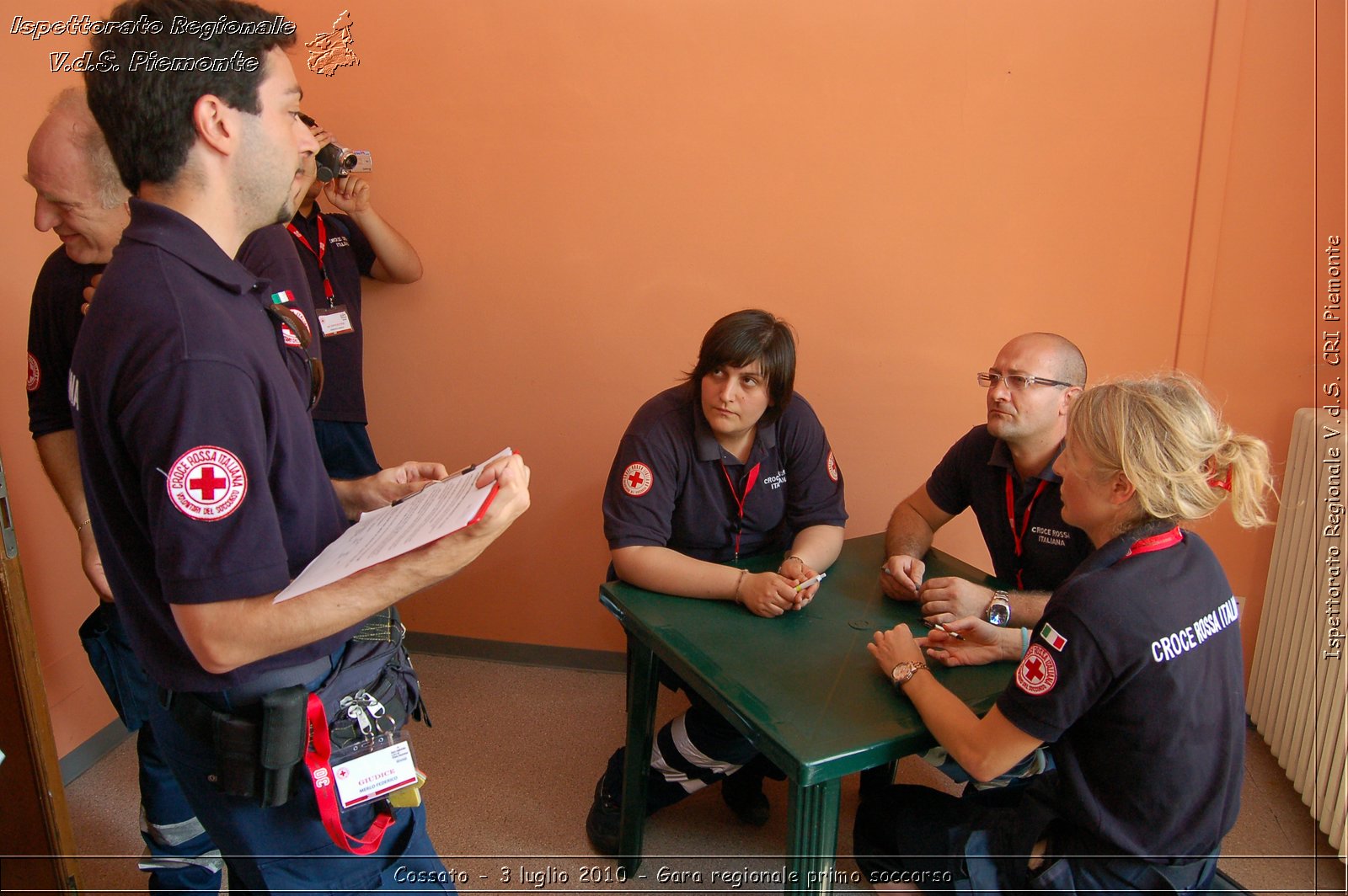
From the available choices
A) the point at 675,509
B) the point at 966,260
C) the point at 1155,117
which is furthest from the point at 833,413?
the point at 1155,117

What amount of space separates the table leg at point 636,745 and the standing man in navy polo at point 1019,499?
59 cm

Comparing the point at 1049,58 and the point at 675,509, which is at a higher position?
the point at 1049,58

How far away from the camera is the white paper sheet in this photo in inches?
38.5

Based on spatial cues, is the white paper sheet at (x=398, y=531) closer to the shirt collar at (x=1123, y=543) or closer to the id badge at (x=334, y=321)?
the shirt collar at (x=1123, y=543)

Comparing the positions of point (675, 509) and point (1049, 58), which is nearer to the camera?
point (675, 509)

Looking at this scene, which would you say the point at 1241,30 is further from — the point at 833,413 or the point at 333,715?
the point at 333,715

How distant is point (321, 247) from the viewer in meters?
2.64

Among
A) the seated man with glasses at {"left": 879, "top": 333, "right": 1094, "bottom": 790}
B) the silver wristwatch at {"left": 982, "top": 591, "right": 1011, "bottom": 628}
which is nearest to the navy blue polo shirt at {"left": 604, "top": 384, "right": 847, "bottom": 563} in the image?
the seated man with glasses at {"left": 879, "top": 333, "right": 1094, "bottom": 790}

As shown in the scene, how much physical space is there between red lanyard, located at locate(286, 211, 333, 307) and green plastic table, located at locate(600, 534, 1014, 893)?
1.42 metres

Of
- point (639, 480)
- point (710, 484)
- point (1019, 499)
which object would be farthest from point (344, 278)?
point (1019, 499)

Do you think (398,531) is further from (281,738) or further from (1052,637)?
(1052,637)

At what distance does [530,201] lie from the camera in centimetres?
277

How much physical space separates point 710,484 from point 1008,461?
0.72 meters

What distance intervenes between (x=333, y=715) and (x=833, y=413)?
1.89m
